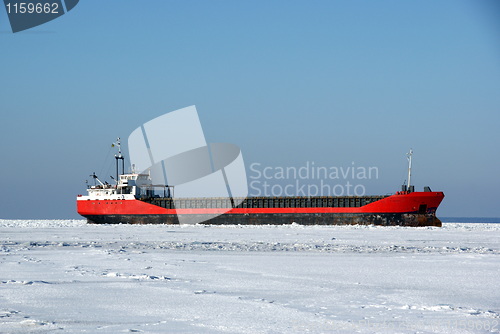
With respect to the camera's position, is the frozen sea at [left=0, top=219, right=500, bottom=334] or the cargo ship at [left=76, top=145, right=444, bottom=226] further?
the cargo ship at [left=76, top=145, right=444, bottom=226]

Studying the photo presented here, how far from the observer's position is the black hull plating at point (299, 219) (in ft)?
125

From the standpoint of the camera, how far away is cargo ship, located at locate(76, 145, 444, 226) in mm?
38250

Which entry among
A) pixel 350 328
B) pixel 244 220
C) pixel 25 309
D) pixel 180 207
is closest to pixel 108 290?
pixel 25 309

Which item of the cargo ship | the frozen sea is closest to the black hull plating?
the cargo ship

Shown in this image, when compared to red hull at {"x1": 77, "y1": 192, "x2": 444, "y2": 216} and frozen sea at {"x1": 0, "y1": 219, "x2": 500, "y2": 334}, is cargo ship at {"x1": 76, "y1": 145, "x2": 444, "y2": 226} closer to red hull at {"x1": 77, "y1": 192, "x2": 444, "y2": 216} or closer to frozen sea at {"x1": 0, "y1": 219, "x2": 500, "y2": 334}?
red hull at {"x1": 77, "y1": 192, "x2": 444, "y2": 216}

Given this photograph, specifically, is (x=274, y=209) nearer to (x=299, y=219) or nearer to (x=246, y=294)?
(x=299, y=219)

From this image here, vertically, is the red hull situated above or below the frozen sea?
above

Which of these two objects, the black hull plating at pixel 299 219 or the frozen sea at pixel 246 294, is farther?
the black hull plating at pixel 299 219

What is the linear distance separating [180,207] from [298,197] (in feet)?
32.5

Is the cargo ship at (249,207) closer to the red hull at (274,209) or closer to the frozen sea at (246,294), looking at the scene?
the red hull at (274,209)

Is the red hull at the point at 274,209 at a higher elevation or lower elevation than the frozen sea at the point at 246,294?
higher

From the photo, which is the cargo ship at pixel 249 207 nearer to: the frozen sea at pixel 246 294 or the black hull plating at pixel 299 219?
the black hull plating at pixel 299 219

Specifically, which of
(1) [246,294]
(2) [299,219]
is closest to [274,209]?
(2) [299,219]

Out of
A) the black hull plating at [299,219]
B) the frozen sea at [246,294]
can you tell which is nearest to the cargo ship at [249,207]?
the black hull plating at [299,219]
